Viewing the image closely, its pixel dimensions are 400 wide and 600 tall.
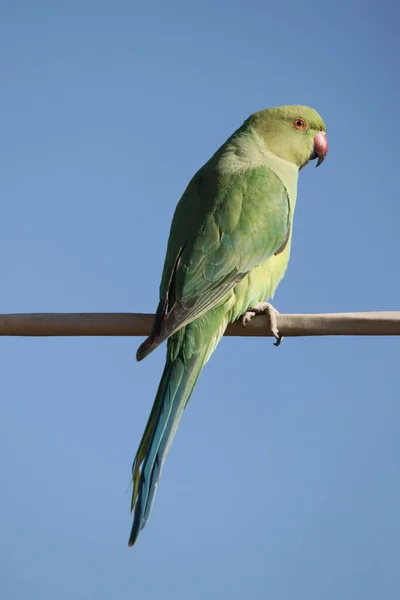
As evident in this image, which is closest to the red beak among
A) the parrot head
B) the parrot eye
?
the parrot head

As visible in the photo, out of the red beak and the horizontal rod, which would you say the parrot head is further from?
the horizontal rod

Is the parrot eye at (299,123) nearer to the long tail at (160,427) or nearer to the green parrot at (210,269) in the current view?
the green parrot at (210,269)

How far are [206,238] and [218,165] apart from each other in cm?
56

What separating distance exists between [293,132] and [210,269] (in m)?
1.31

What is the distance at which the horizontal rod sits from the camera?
7.20 ft

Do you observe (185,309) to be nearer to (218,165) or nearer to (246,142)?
(218,165)

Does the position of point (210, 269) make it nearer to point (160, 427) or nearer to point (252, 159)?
point (160, 427)

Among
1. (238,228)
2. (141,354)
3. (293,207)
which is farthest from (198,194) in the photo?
(141,354)

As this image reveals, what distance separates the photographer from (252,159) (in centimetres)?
350

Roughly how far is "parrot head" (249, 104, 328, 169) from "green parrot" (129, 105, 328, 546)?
0.57 feet

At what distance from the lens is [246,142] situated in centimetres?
368

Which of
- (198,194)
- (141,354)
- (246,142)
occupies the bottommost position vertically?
(141,354)

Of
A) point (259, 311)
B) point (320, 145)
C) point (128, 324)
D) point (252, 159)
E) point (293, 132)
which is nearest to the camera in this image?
point (128, 324)

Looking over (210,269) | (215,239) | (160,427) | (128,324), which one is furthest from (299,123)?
(160,427)
